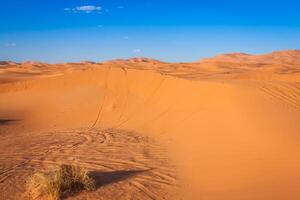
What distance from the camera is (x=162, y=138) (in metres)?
10.6

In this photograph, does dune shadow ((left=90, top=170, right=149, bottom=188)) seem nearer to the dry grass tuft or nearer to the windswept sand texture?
the windswept sand texture

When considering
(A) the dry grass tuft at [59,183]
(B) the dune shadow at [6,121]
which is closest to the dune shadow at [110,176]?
(A) the dry grass tuft at [59,183]

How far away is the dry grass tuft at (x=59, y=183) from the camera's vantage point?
552cm

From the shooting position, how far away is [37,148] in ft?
31.3

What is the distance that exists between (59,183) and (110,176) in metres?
1.29

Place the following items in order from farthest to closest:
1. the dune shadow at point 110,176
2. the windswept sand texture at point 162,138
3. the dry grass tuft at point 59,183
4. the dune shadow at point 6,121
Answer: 1. the dune shadow at point 6,121
2. the dune shadow at point 110,176
3. the windswept sand texture at point 162,138
4. the dry grass tuft at point 59,183

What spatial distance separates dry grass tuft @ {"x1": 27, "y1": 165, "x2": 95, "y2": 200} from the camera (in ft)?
18.1

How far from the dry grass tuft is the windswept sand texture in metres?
0.22

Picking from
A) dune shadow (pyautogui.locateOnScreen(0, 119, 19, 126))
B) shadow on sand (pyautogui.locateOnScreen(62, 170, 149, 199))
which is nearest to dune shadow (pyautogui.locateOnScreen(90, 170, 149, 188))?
shadow on sand (pyautogui.locateOnScreen(62, 170, 149, 199))

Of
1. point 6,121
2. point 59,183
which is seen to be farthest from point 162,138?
point 6,121

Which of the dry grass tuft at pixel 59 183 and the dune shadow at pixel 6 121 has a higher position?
the dry grass tuft at pixel 59 183

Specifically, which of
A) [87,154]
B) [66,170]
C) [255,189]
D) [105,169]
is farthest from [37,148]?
[255,189]

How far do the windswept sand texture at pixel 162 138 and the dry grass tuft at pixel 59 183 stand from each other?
22 centimetres

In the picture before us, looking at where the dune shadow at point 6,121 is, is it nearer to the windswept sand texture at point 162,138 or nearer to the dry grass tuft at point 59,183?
the windswept sand texture at point 162,138
